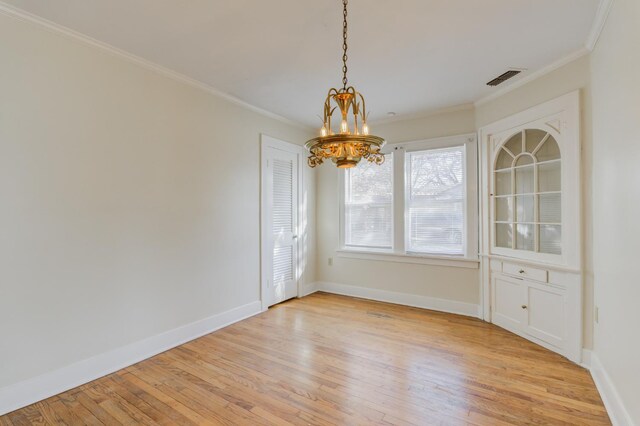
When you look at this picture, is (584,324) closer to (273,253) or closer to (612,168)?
(612,168)

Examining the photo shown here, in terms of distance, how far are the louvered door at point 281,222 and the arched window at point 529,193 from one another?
2.76 meters

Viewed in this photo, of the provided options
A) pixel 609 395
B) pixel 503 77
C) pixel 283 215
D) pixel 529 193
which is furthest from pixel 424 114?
pixel 609 395

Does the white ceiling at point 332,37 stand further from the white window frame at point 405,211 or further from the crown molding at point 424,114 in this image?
the white window frame at point 405,211

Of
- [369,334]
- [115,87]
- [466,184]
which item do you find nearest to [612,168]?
[466,184]

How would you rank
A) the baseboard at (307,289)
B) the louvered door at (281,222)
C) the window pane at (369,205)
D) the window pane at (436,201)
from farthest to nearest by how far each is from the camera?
the baseboard at (307,289)
the window pane at (369,205)
the louvered door at (281,222)
the window pane at (436,201)

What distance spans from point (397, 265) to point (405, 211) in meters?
0.81

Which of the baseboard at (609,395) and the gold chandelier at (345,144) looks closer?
the gold chandelier at (345,144)

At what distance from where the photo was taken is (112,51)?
264cm

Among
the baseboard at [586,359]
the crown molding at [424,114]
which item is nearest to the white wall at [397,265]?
the crown molding at [424,114]

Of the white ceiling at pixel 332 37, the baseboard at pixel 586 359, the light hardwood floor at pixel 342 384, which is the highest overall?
the white ceiling at pixel 332 37

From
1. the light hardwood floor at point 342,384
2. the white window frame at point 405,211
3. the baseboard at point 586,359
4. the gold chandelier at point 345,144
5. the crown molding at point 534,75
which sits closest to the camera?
the gold chandelier at point 345,144

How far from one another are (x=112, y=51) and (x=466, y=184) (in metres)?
4.11

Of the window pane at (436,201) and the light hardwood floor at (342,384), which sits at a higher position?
the window pane at (436,201)

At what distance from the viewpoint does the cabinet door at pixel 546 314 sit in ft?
9.52
